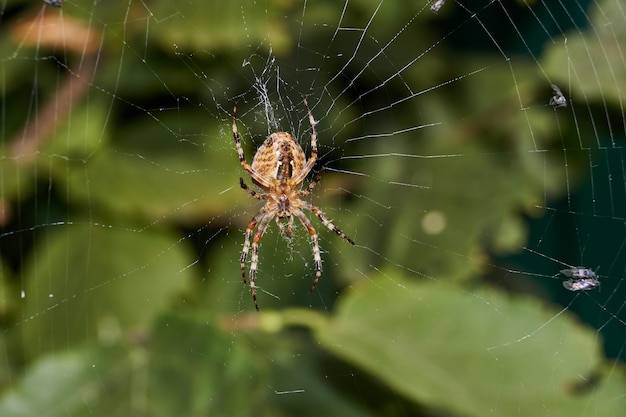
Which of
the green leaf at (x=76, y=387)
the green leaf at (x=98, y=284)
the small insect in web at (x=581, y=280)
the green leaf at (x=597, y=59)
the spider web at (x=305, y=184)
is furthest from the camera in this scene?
the green leaf at (x=98, y=284)

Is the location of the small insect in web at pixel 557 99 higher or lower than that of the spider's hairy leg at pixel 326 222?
higher

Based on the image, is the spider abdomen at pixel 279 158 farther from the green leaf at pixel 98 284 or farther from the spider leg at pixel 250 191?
the green leaf at pixel 98 284

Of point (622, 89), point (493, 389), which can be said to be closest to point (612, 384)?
point (493, 389)

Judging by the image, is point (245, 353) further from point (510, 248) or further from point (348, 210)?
point (510, 248)

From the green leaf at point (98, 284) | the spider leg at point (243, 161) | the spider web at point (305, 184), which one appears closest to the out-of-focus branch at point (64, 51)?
the spider web at point (305, 184)

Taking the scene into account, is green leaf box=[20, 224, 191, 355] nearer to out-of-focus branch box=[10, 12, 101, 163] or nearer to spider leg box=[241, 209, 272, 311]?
spider leg box=[241, 209, 272, 311]

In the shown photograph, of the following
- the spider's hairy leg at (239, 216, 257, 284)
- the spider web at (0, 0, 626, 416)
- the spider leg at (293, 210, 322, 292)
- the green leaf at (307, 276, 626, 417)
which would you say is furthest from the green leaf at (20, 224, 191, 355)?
the green leaf at (307, 276, 626, 417)
